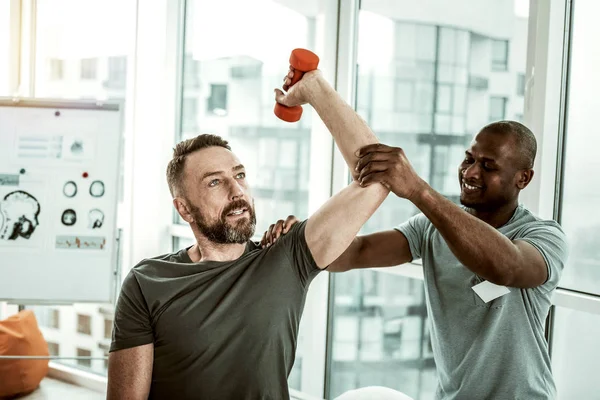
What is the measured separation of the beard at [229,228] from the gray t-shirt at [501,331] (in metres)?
0.64

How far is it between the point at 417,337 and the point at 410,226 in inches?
42.2

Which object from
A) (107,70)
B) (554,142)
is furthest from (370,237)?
(107,70)

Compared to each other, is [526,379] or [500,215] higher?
[500,215]

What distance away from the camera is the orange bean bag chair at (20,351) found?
140 inches

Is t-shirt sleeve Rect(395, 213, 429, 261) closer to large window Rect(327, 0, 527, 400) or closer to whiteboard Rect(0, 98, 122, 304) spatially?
large window Rect(327, 0, 527, 400)

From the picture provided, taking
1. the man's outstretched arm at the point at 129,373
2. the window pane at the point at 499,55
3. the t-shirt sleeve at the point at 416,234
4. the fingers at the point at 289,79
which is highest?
the window pane at the point at 499,55

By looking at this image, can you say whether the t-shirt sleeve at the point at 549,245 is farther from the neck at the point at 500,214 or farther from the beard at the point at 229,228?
the beard at the point at 229,228

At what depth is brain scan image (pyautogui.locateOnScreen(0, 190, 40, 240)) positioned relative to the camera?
2.93 m

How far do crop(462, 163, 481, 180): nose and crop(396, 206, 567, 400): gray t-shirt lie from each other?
7.1 inches

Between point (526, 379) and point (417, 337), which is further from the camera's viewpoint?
point (417, 337)

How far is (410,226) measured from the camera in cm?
214

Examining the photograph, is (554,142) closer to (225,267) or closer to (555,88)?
(555,88)

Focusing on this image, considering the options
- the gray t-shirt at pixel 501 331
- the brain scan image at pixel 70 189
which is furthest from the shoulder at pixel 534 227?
the brain scan image at pixel 70 189

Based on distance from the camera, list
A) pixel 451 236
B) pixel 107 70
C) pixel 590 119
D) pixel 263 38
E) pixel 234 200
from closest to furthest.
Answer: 1. pixel 451 236
2. pixel 234 200
3. pixel 590 119
4. pixel 263 38
5. pixel 107 70
